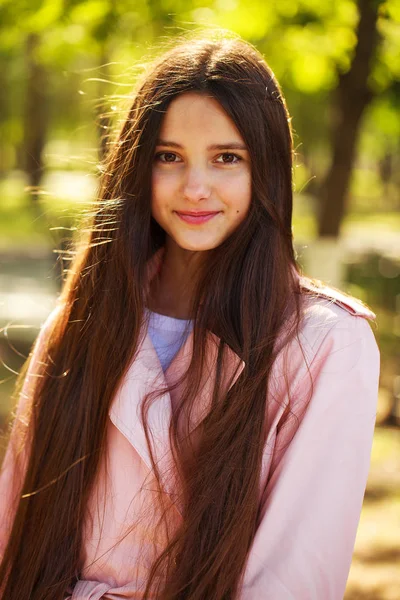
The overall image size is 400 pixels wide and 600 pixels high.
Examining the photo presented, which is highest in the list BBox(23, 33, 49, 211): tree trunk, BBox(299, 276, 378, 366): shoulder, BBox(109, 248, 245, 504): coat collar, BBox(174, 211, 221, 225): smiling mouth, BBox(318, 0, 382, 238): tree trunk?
BBox(23, 33, 49, 211): tree trunk

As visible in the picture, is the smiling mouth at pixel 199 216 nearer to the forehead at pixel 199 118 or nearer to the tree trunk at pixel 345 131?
the forehead at pixel 199 118

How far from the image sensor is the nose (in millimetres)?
2367

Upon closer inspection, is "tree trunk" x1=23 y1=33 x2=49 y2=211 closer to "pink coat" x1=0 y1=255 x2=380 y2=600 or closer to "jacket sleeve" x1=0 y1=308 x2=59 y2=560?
"jacket sleeve" x1=0 y1=308 x2=59 y2=560

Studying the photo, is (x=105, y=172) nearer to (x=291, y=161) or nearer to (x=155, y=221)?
(x=155, y=221)

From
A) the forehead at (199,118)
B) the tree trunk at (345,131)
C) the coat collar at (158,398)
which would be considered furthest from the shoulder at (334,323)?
the tree trunk at (345,131)

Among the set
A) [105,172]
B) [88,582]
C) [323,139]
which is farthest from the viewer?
[323,139]

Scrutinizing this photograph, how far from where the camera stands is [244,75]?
241 cm

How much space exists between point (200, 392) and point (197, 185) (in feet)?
1.99

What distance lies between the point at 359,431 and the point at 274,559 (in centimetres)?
42

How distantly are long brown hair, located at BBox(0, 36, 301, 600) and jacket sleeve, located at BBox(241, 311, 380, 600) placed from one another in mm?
84

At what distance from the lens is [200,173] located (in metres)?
2.38

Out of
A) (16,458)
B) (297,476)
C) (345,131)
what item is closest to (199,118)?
(297,476)

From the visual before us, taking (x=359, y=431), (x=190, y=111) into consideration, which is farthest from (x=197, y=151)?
(x=359, y=431)

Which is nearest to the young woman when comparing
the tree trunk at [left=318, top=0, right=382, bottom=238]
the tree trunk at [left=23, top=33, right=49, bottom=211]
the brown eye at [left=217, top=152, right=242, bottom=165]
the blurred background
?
the brown eye at [left=217, top=152, right=242, bottom=165]
